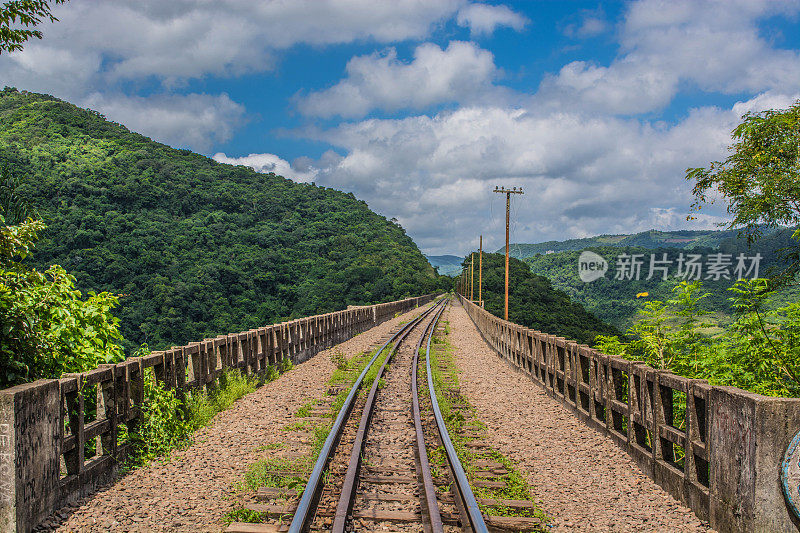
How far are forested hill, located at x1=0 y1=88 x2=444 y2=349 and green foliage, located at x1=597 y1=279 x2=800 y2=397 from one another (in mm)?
47634

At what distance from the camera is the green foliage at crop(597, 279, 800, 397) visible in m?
6.91

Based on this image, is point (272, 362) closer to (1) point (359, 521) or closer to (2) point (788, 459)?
(1) point (359, 521)

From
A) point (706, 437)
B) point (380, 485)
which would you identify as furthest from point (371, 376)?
point (706, 437)

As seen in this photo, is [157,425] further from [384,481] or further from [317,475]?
[384,481]

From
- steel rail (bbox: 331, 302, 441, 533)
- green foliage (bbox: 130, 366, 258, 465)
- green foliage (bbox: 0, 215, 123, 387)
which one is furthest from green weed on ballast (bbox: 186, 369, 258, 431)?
steel rail (bbox: 331, 302, 441, 533)

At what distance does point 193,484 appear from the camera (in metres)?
5.36

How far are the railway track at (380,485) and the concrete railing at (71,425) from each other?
5.28 ft

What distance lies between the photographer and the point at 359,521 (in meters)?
4.54

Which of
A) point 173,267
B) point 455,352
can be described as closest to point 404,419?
point 455,352

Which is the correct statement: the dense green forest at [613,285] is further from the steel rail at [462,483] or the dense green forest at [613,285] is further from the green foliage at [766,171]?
the steel rail at [462,483]

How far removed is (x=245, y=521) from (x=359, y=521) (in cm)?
98

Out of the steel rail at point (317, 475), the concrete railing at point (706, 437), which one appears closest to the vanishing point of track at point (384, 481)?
the steel rail at point (317, 475)

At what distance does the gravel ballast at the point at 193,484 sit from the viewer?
4.45m

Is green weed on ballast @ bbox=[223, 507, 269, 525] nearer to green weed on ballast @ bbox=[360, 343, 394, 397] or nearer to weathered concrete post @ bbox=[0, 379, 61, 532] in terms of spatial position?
weathered concrete post @ bbox=[0, 379, 61, 532]
